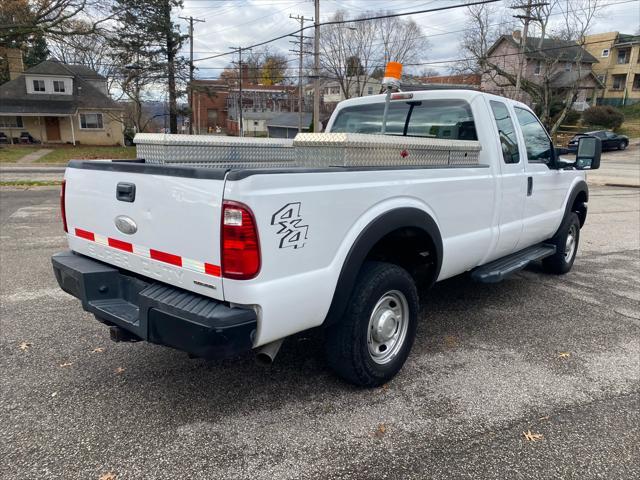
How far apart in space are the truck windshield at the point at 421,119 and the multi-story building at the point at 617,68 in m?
62.7

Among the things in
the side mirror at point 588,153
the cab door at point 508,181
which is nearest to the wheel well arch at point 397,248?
the cab door at point 508,181

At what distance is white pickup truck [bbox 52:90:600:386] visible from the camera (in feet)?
7.82

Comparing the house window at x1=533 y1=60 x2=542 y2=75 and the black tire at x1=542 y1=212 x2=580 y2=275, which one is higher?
the house window at x1=533 y1=60 x2=542 y2=75

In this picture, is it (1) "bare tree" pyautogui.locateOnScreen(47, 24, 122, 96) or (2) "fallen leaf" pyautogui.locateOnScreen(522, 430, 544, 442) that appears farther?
(1) "bare tree" pyautogui.locateOnScreen(47, 24, 122, 96)

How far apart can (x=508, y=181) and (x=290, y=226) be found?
265 centimetres

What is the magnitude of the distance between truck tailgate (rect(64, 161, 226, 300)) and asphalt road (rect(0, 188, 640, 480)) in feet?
2.92

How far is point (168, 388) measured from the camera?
3.25 meters

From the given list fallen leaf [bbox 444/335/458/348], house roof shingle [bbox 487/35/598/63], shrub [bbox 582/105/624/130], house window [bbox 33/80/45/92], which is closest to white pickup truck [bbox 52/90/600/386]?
fallen leaf [bbox 444/335/458/348]

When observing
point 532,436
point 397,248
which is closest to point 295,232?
point 397,248

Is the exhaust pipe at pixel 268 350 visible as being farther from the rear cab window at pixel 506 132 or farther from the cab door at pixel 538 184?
the cab door at pixel 538 184

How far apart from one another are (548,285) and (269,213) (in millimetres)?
4566

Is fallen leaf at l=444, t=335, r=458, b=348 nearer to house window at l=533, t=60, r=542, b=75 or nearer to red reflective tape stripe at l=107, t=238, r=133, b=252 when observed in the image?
red reflective tape stripe at l=107, t=238, r=133, b=252

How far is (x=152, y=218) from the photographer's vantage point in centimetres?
267

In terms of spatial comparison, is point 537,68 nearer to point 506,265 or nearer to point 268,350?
point 506,265
